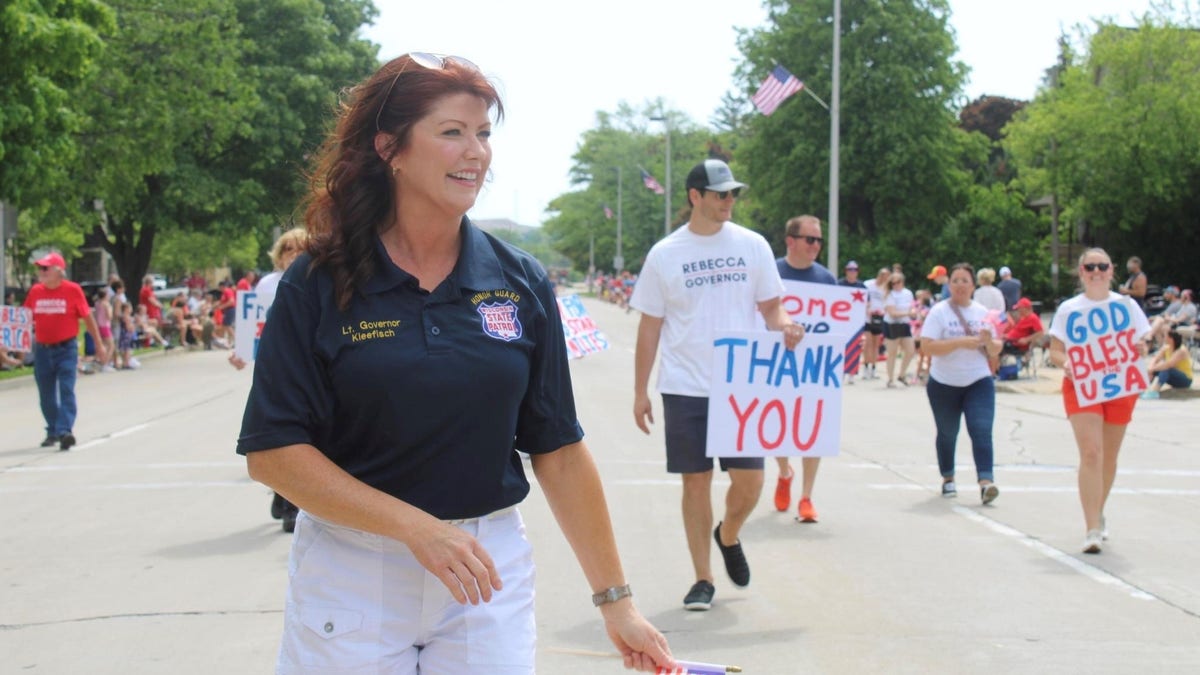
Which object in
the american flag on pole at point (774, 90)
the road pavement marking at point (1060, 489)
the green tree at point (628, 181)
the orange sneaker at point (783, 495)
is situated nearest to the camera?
the orange sneaker at point (783, 495)

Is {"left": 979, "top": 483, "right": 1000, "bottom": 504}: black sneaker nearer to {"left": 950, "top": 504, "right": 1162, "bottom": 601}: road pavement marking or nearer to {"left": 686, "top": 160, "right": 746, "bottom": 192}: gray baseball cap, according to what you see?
{"left": 950, "top": 504, "right": 1162, "bottom": 601}: road pavement marking

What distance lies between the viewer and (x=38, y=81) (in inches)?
929

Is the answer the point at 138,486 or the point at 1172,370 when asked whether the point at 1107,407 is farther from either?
the point at 1172,370

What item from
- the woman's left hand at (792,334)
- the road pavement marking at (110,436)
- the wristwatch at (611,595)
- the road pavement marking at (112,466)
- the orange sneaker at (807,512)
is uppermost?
the woman's left hand at (792,334)

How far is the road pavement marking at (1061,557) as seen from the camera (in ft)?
23.9

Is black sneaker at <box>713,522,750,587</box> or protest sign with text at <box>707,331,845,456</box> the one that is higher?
protest sign with text at <box>707,331,845,456</box>

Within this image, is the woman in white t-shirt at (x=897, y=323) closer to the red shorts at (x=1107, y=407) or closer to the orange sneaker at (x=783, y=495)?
the orange sneaker at (x=783, y=495)

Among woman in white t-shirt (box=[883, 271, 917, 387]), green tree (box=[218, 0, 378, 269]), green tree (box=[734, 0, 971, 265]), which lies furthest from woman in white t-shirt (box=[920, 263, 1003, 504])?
green tree (box=[734, 0, 971, 265])

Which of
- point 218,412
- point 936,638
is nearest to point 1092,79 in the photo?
point 218,412

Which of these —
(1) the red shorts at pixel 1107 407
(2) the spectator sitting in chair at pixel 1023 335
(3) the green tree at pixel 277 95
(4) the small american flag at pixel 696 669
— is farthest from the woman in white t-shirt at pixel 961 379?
(3) the green tree at pixel 277 95

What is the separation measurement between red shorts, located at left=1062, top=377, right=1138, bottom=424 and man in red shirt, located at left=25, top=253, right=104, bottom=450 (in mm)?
9535

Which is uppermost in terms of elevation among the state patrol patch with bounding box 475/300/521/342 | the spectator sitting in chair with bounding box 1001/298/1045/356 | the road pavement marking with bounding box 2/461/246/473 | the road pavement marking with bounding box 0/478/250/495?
the state patrol patch with bounding box 475/300/521/342

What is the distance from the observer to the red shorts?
27.4ft

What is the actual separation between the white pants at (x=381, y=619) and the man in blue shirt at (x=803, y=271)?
6.75m
